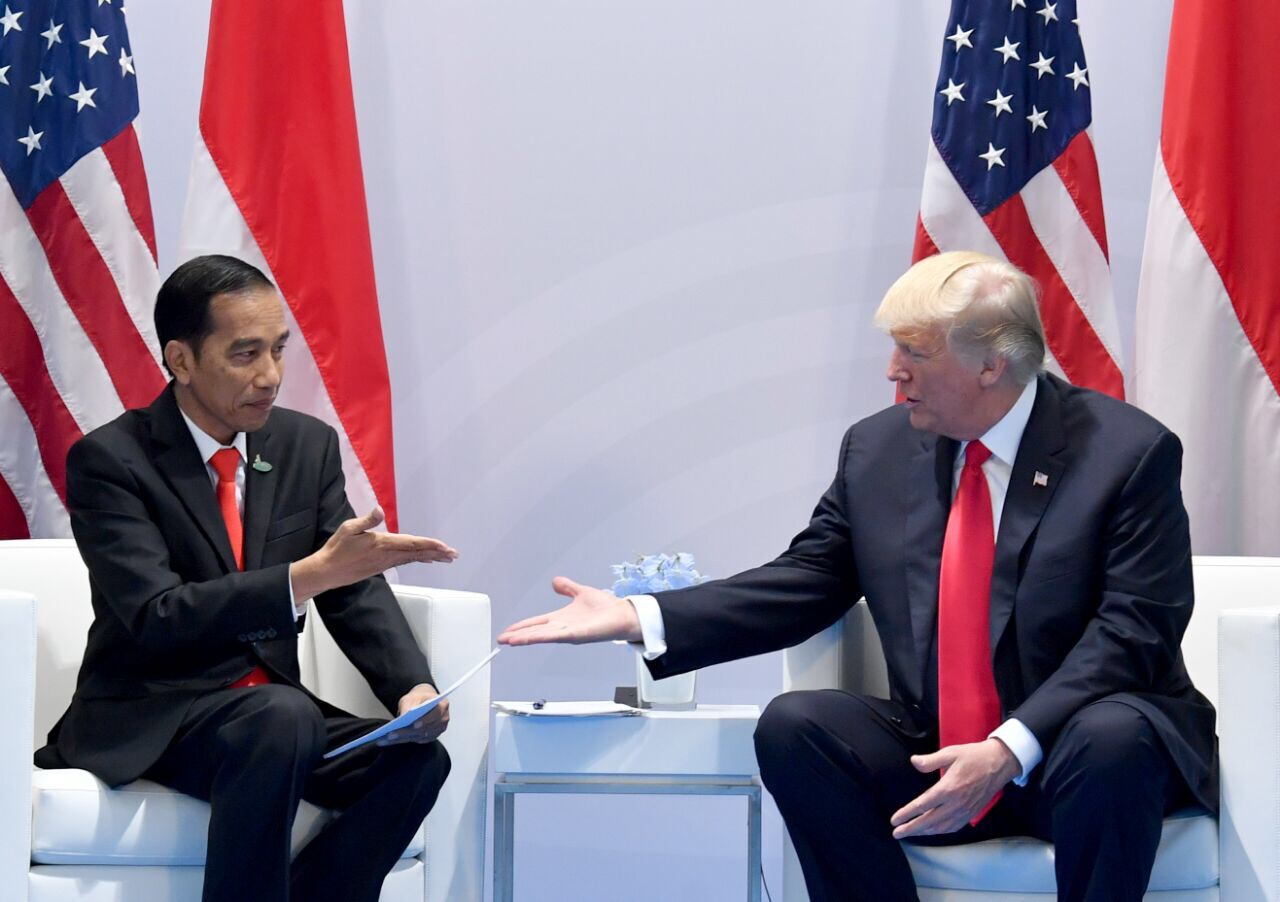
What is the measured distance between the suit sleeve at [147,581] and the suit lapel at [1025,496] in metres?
1.22

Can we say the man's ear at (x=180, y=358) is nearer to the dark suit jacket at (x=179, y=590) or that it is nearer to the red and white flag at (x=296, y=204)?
the dark suit jacket at (x=179, y=590)

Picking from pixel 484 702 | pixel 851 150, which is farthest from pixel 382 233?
pixel 484 702

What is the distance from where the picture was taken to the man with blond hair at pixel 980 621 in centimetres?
241

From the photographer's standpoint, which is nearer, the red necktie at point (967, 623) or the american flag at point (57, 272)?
the red necktie at point (967, 623)

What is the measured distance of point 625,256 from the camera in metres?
4.15

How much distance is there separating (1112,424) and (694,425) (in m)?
1.57

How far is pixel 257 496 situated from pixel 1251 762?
5.94 feet

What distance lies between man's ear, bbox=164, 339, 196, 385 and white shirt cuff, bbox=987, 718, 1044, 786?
1.60 metres

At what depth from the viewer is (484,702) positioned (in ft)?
9.71

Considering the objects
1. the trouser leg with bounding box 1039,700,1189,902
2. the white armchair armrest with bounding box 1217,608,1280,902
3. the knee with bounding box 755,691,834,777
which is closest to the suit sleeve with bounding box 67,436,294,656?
the knee with bounding box 755,691,834,777

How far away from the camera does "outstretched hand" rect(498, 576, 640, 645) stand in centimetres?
267

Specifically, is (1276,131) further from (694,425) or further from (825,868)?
(825,868)

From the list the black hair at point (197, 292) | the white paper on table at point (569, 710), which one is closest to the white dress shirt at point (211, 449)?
the black hair at point (197, 292)

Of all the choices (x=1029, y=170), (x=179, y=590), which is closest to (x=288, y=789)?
(x=179, y=590)
